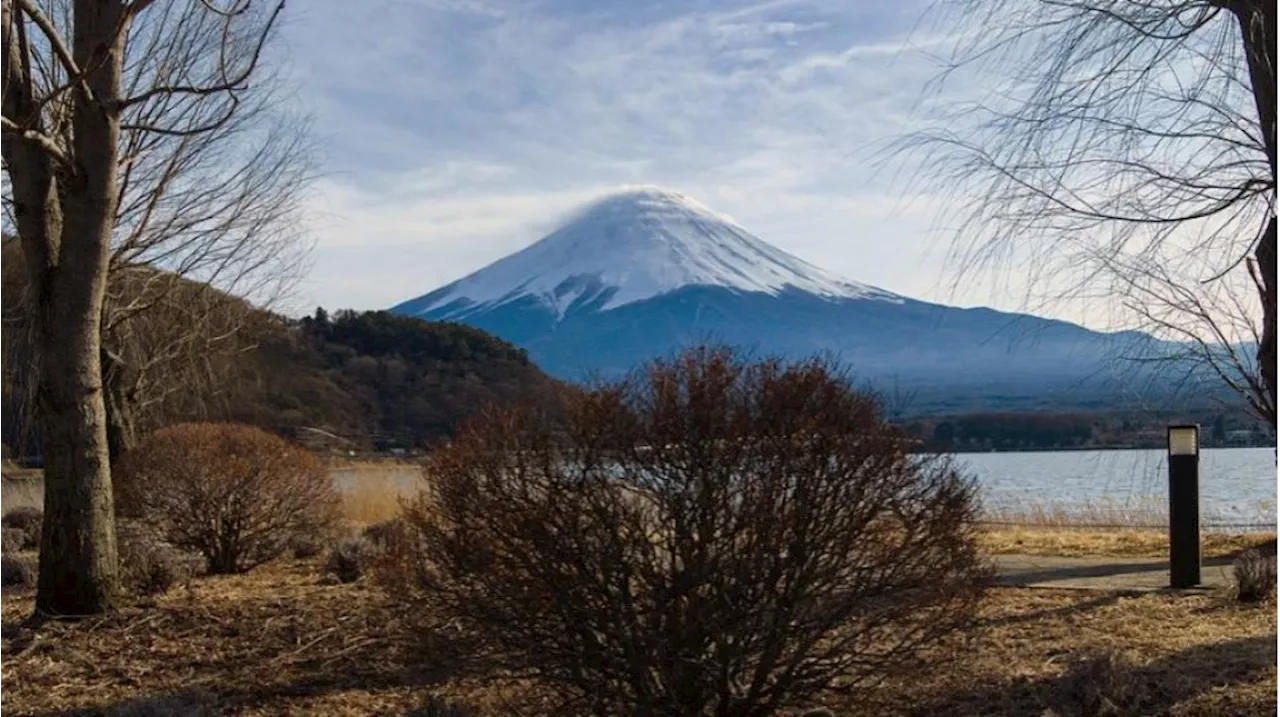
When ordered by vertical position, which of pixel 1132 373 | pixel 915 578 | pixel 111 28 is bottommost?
pixel 915 578

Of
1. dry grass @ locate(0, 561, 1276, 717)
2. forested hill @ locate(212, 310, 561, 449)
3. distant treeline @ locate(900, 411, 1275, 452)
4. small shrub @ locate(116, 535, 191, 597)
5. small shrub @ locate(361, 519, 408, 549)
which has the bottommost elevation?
dry grass @ locate(0, 561, 1276, 717)

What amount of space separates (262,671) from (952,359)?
71.3 meters

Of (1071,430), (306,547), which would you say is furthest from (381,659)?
(1071,430)

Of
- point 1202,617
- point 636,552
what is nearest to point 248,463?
point 636,552

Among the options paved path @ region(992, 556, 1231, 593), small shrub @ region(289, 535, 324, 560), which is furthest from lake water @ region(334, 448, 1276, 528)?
paved path @ region(992, 556, 1231, 593)

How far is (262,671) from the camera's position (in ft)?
21.3

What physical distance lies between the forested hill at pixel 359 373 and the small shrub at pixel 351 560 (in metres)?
9.42

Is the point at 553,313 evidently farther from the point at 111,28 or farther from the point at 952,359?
the point at 111,28

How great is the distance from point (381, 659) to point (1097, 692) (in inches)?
141

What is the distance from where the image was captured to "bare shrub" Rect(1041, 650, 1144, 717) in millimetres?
5035

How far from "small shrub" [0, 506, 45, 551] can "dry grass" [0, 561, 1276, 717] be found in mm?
3482

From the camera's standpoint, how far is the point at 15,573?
938 centimetres

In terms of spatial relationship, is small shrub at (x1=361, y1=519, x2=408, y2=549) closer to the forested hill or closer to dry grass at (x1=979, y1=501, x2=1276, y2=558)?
dry grass at (x1=979, y1=501, x2=1276, y2=558)

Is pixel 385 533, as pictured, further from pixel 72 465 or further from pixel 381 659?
pixel 72 465
